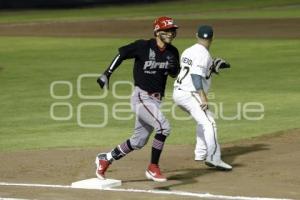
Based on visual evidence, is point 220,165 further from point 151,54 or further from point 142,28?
point 142,28

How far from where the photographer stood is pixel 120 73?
23.4 metres

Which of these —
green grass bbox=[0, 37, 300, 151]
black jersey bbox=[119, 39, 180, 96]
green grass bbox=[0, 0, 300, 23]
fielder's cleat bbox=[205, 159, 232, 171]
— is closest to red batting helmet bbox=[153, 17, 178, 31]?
black jersey bbox=[119, 39, 180, 96]

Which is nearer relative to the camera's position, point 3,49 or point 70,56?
point 70,56

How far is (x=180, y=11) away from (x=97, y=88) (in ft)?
106

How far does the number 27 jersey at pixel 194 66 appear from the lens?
406 inches

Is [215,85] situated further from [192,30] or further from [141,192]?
[192,30]

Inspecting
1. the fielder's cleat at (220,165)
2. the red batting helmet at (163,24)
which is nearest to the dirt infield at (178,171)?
the fielder's cleat at (220,165)

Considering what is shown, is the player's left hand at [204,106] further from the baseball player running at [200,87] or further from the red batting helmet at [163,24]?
the red batting helmet at [163,24]

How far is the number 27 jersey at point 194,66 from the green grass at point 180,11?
33376 mm

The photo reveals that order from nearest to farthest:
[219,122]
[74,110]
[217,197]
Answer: [217,197] < [219,122] < [74,110]

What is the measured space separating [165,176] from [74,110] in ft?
23.4

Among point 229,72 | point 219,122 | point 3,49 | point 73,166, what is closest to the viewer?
point 73,166

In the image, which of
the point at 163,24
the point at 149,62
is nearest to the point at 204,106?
the point at 149,62

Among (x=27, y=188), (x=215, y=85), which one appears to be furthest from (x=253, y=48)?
(x=27, y=188)
